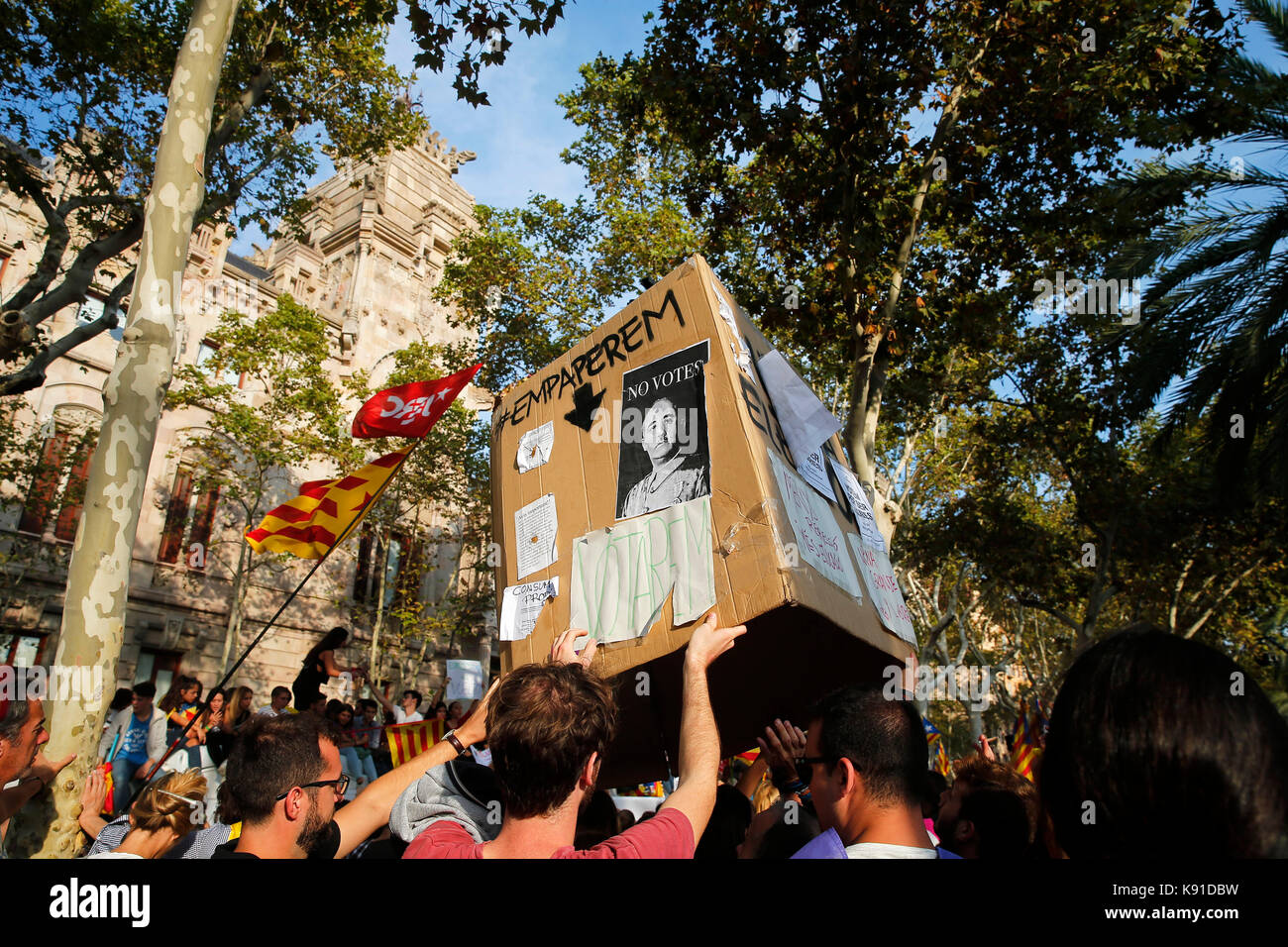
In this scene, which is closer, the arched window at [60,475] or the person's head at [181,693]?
the person's head at [181,693]

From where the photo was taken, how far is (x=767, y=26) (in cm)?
753

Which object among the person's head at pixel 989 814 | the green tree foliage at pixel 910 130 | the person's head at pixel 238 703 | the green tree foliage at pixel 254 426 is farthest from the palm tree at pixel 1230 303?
the green tree foliage at pixel 254 426

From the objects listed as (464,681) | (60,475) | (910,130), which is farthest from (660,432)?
(60,475)

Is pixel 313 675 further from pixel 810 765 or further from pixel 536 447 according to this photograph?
pixel 810 765

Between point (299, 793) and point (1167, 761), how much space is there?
2425mm

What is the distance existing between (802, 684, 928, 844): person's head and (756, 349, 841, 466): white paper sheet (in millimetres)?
870

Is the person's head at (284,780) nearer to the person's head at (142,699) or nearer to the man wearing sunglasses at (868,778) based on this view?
the man wearing sunglasses at (868,778)

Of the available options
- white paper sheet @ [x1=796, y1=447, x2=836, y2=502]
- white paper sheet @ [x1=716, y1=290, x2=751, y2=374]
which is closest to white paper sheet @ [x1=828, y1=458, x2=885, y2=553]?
white paper sheet @ [x1=796, y1=447, x2=836, y2=502]

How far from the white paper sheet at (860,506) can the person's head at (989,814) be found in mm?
1064

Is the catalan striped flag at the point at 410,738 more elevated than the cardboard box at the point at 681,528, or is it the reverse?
the cardboard box at the point at 681,528

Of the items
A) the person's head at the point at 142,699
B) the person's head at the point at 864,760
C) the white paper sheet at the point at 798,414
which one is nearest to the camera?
the person's head at the point at 864,760

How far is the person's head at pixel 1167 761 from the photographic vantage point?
1.03 metres

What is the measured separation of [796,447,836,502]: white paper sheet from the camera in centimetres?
282


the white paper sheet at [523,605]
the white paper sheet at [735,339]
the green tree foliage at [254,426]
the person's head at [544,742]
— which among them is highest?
the green tree foliage at [254,426]
